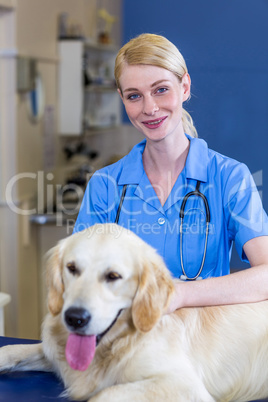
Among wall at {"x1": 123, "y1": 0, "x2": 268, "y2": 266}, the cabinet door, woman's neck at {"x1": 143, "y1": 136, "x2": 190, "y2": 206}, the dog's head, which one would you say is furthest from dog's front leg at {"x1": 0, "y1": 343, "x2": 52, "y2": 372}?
the cabinet door

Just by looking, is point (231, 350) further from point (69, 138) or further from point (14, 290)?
point (69, 138)

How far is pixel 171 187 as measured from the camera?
5.30 feet

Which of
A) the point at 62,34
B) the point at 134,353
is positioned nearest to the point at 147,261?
the point at 134,353

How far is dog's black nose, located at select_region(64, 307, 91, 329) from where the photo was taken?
107cm

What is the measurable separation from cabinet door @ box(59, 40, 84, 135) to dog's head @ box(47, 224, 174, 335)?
9.38 ft

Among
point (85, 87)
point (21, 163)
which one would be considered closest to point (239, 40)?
point (85, 87)

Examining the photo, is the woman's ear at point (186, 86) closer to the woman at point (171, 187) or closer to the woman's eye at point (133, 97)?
the woman at point (171, 187)

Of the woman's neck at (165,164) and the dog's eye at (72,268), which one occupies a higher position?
the woman's neck at (165,164)

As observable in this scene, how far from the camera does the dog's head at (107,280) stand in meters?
1.11

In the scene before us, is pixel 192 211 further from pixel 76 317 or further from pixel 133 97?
pixel 76 317

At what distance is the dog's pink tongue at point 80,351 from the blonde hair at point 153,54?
763mm

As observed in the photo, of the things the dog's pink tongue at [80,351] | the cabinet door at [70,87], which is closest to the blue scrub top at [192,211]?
the dog's pink tongue at [80,351]

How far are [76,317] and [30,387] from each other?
29 centimetres

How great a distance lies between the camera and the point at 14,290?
333cm
